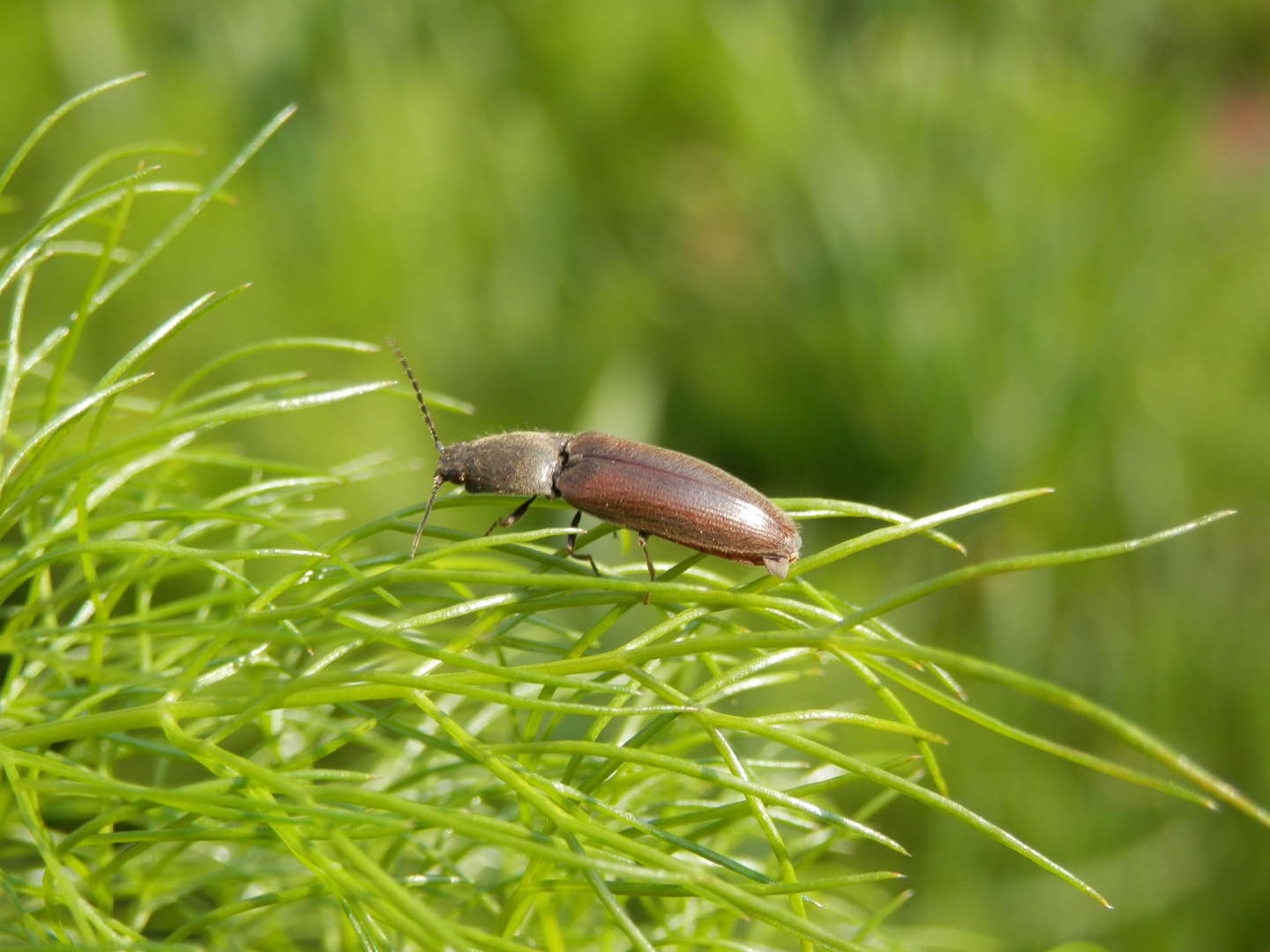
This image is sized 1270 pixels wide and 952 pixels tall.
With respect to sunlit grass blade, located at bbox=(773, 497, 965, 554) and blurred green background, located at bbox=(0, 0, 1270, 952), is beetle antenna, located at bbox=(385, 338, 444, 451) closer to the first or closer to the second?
sunlit grass blade, located at bbox=(773, 497, 965, 554)

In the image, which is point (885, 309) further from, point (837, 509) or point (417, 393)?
point (837, 509)

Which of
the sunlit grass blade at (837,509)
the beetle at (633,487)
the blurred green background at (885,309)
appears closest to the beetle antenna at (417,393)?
the beetle at (633,487)

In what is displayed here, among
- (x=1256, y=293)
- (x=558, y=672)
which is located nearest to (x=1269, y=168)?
(x=1256, y=293)

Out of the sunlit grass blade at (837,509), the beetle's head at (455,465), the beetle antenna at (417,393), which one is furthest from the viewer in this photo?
the beetle's head at (455,465)

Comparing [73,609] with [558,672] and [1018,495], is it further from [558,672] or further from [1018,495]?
[1018,495]

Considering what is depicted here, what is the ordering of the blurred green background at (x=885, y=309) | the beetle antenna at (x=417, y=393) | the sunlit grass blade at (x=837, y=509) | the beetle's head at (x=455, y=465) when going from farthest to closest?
the blurred green background at (x=885, y=309) < the beetle's head at (x=455, y=465) < the beetle antenna at (x=417, y=393) < the sunlit grass blade at (x=837, y=509)

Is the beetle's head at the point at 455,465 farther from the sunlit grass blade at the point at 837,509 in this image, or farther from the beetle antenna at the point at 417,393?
the sunlit grass blade at the point at 837,509
